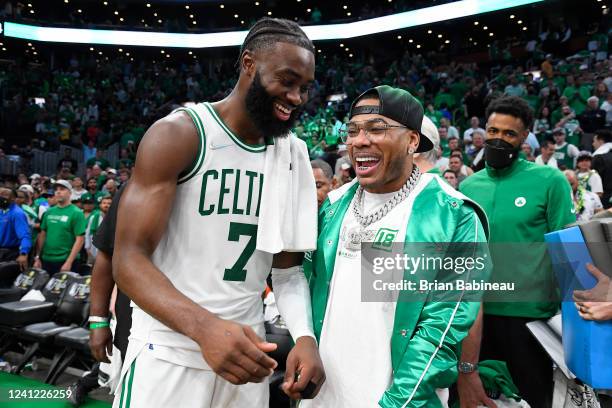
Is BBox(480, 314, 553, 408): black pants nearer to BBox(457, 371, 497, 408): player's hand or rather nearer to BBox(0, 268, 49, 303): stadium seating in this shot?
BBox(457, 371, 497, 408): player's hand

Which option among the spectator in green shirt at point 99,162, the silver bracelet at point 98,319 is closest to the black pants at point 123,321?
the silver bracelet at point 98,319

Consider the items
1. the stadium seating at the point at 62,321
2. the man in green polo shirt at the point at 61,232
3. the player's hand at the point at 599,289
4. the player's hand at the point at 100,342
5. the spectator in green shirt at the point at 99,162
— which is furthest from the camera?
the spectator in green shirt at the point at 99,162

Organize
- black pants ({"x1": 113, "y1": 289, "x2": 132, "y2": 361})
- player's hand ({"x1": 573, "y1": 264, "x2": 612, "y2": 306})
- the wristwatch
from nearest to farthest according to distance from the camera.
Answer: player's hand ({"x1": 573, "y1": 264, "x2": 612, "y2": 306})
the wristwatch
black pants ({"x1": 113, "y1": 289, "x2": 132, "y2": 361})

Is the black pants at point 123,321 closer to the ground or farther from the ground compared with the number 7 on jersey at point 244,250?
closer to the ground

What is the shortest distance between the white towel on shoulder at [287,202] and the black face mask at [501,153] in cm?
125

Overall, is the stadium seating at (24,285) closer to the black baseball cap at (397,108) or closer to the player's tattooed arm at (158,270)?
the player's tattooed arm at (158,270)

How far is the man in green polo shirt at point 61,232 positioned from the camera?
22.7ft

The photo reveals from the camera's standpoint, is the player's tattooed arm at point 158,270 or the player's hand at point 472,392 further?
the player's hand at point 472,392

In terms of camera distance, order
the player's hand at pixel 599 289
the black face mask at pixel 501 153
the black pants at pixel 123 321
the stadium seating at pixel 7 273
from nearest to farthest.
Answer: the player's hand at pixel 599 289 → the black face mask at pixel 501 153 → the black pants at pixel 123 321 → the stadium seating at pixel 7 273

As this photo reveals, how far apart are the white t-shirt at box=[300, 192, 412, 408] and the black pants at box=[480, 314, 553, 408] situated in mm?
1150

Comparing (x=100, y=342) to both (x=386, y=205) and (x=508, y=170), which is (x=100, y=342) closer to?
(x=386, y=205)

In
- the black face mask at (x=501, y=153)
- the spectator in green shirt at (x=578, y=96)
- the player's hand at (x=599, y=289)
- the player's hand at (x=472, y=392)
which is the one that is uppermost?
the spectator in green shirt at (x=578, y=96)

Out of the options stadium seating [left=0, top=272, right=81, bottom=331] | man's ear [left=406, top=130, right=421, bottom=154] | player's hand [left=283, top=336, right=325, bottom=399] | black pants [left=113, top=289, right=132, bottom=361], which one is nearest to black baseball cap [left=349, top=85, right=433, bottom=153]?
man's ear [left=406, top=130, right=421, bottom=154]

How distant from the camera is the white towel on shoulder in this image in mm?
1698
